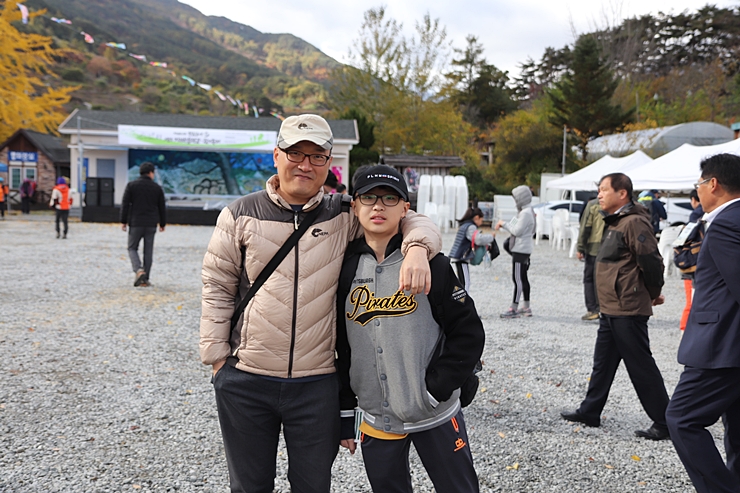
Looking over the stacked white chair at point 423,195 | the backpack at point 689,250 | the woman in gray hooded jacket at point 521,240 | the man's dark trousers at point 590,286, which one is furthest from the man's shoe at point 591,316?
the stacked white chair at point 423,195

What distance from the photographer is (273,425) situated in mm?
2297

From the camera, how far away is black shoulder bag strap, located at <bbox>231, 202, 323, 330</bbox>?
7.18 ft

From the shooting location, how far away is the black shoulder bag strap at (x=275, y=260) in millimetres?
2188

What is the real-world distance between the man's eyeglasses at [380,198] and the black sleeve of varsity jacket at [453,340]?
263 millimetres

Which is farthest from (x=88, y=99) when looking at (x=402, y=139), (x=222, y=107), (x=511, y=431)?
(x=511, y=431)

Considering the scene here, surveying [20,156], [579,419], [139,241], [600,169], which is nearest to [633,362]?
[579,419]

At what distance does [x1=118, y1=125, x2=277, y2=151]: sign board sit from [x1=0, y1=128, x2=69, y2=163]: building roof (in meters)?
11.4

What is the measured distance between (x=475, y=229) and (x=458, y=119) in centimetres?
3319

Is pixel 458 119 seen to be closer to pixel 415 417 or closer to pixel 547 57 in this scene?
pixel 547 57

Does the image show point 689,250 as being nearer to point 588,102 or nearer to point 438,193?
point 438,193

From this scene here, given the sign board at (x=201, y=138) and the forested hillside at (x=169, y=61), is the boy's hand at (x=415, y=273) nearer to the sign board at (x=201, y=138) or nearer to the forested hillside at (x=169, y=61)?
the sign board at (x=201, y=138)

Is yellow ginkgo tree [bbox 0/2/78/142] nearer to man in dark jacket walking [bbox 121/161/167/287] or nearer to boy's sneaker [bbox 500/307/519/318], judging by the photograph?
man in dark jacket walking [bbox 121/161/167/287]

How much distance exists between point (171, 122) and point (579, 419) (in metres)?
30.6

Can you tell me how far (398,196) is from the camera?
2.22m
